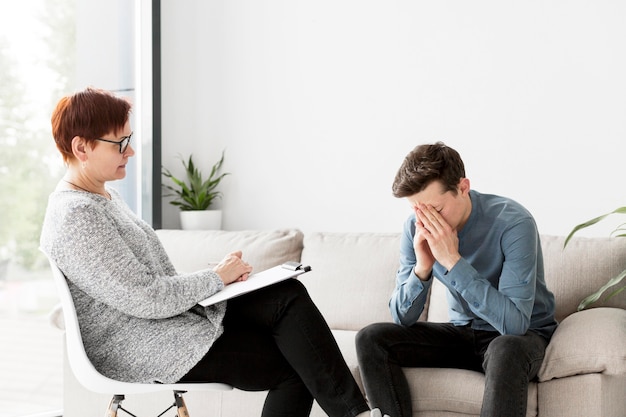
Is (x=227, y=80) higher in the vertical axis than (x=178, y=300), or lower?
higher

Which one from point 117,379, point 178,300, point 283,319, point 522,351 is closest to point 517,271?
point 522,351

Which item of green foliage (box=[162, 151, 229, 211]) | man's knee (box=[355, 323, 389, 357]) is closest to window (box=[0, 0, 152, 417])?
green foliage (box=[162, 151, 229, 211])

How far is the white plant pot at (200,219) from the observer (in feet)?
12.1

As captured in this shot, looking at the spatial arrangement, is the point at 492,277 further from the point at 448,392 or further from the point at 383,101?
the point at 383,101

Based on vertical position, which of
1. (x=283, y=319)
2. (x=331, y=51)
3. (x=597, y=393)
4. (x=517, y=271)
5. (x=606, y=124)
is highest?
(x=331, y=51)

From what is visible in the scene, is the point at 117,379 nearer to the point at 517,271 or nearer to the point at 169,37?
the point at 517,271

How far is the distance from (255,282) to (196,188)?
1.84m

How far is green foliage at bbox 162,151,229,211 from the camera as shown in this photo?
3752 millimetres

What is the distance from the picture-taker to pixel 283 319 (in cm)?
202

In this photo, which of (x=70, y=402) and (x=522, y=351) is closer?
(x=522, y=351)

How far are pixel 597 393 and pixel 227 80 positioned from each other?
7.92 ft

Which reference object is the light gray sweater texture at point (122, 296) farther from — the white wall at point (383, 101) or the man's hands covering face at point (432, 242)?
the white wall at point (383, 101)

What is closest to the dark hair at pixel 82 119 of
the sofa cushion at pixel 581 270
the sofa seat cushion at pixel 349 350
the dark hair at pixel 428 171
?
the dark hair at pixel 428 171

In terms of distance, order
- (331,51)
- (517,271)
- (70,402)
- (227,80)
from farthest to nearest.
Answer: (227,80) < (331,51) < (70,402) < (517,271)
